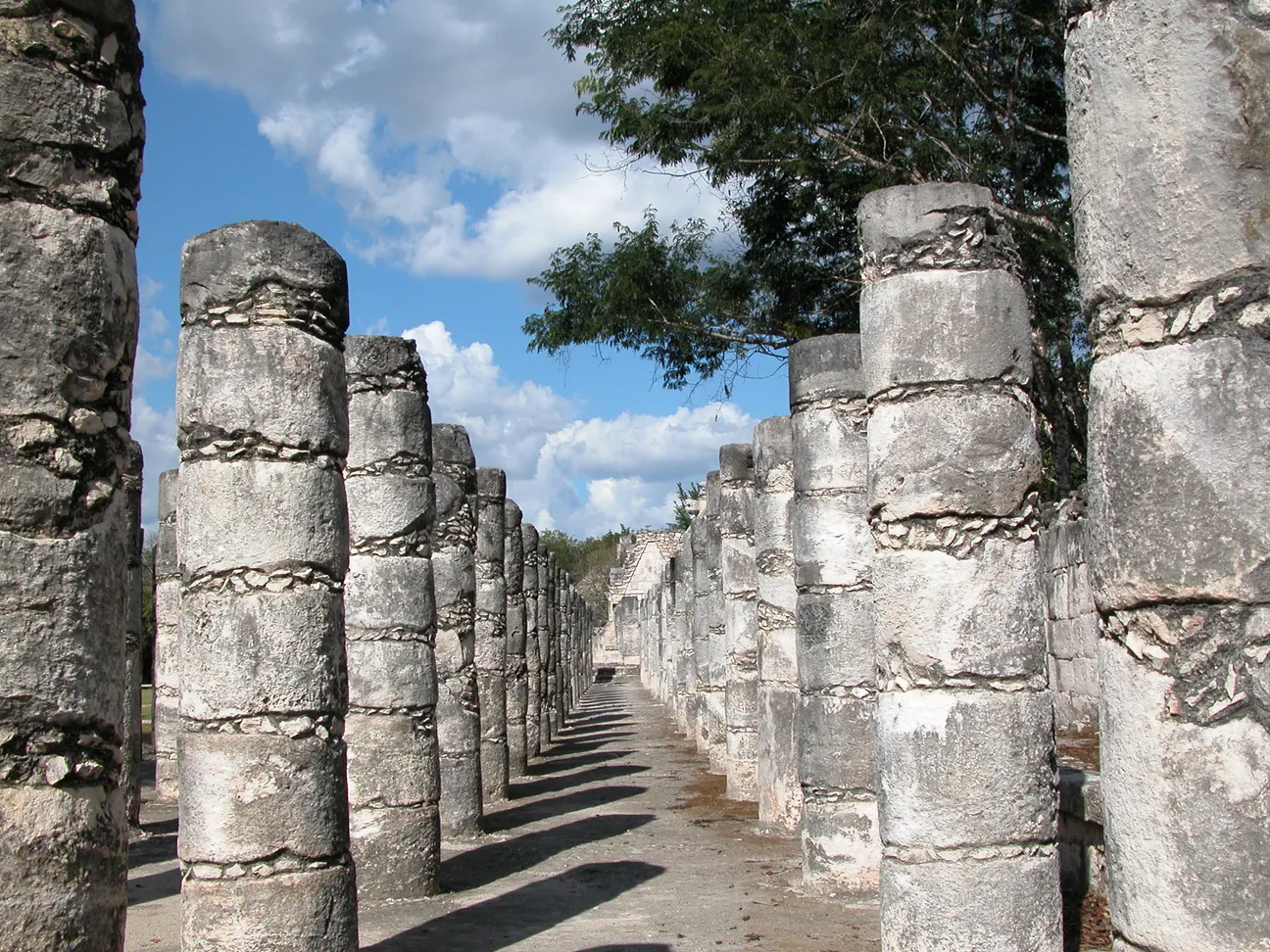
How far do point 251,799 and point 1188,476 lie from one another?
480cm

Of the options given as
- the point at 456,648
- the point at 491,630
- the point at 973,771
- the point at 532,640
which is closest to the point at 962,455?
the point at 973,771

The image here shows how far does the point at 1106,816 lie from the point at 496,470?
13.4 metres

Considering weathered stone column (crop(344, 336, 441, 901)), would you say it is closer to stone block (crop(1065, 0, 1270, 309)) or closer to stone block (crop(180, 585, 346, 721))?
stone block (crop(180, 585, 346, 721))

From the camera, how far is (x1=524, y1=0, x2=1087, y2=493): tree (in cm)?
1516

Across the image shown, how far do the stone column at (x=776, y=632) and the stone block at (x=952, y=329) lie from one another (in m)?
4.68

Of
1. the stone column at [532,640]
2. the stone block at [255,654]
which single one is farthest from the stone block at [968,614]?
the stone column at [532,640]

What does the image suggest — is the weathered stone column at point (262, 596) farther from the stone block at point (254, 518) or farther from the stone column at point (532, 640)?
the stone column at point (532, 640)

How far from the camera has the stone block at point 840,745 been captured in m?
8.91

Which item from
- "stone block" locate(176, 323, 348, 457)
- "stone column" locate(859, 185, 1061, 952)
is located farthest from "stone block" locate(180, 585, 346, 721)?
"stone column" locate(859, 185, 1061, 952)

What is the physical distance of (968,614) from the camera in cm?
629

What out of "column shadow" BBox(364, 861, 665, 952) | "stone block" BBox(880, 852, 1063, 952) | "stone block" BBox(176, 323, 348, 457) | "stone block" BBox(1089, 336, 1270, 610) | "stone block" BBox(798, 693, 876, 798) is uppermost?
"stone block" BBox(176, 323, 348, 457)

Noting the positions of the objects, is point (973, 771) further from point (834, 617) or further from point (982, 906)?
point (834, 617)

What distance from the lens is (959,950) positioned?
6027mm

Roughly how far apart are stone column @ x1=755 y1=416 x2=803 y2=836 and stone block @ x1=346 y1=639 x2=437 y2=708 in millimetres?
3326
